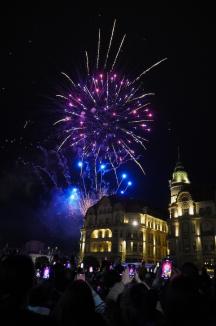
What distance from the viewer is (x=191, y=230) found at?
6700 centimetres

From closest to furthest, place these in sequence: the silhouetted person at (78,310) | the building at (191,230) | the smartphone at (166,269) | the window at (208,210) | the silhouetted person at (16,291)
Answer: the silhouetted person at (16,291), the silhouetted person at (78,310), the smartphone at (166,269), the building at (191,230), the window at (208,210)

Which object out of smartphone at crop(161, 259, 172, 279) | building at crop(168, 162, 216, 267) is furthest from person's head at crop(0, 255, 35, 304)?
building at crop(168, 162, 216, 267)

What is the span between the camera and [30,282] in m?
3.27

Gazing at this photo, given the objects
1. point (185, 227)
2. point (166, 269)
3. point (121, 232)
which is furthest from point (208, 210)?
point (166, 269)

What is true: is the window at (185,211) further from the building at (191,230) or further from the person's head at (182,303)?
the person's head at (182,303)

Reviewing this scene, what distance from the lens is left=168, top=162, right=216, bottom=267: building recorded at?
210 ft

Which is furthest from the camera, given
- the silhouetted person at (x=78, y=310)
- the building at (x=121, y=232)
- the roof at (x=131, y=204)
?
the roof at (x=131, y=204)

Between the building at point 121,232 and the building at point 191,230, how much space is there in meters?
8.89

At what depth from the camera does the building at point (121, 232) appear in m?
74.1

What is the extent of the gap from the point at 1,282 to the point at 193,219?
225ft

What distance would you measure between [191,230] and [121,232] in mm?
17421

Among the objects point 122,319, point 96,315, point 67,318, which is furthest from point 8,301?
point 122,319

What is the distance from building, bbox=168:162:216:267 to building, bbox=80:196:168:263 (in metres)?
8.89

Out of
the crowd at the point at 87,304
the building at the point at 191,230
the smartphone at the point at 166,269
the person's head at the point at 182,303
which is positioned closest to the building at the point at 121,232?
the building at the point at 191,230
